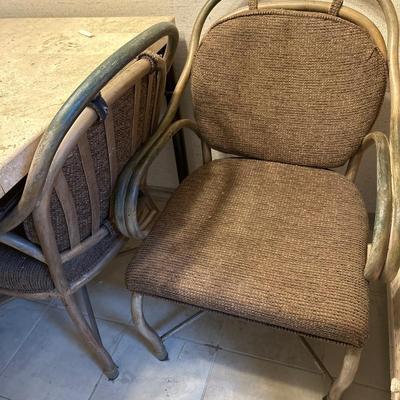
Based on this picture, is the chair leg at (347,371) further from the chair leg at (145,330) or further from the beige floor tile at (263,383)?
the chair leg at (145,330)

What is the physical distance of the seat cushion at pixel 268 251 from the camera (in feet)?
2.57

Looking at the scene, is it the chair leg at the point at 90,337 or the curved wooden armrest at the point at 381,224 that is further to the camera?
the chair leg at the point at 90,337

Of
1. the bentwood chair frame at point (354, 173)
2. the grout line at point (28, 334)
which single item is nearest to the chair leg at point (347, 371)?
the bentwood chair frame at point (354, 173)

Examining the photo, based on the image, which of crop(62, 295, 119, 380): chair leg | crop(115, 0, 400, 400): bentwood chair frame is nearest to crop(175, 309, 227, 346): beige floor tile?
crop(115, 0, 400, 400): bentwood chair frame

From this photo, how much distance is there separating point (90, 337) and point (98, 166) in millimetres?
486

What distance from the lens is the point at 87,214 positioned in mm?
836

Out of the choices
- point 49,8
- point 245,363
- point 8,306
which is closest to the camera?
point 245,363

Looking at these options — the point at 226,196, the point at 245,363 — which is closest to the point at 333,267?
the point at 226,196

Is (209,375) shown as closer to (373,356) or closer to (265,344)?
(265,344)

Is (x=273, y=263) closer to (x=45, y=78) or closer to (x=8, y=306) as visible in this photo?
(x=45, y=78)

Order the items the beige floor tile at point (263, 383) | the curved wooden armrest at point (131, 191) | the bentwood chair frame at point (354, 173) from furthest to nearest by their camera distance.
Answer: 1. the beige floor tile at point (263, 383)
2. the curved wooden armrest at point (131, 191)
3. the bentwood chair frame at point (354, 173)

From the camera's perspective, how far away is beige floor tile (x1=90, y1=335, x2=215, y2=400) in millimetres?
1113

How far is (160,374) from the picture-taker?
1.15m

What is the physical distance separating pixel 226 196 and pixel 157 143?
22 cm
